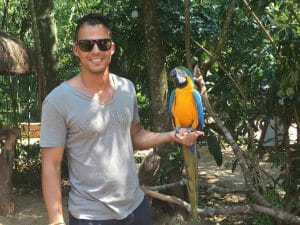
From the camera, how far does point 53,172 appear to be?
1.71 meters

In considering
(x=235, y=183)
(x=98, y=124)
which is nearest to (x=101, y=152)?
(x=98, y=124)

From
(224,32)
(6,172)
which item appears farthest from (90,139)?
(6,172)

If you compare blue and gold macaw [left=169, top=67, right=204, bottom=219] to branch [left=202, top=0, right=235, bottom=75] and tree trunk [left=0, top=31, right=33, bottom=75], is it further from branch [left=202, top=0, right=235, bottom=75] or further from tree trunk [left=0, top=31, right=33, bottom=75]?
tree trunk [left=0, top=31, right=33, bottom=75]

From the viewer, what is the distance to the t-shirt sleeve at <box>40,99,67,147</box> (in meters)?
1.67

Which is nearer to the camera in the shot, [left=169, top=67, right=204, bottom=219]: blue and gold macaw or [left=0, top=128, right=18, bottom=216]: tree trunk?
[left=169, top=67, right=204, bottom=219]: blue and gold macaw

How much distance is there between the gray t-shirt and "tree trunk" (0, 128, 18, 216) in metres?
2.98

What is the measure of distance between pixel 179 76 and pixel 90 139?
437 mm

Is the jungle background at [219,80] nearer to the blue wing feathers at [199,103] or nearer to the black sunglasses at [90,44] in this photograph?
the blue wing feathers at [199,103]

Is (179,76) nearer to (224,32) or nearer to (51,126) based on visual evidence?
(51,126)

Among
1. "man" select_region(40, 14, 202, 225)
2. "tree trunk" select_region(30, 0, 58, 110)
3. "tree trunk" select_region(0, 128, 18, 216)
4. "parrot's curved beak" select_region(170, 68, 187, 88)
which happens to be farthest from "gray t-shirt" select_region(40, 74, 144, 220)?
"tree trunk" select_region(30, 0, 58, 110)

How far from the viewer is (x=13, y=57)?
429cm

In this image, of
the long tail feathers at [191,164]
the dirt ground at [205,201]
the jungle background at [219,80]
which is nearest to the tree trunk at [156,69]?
the jungle background at [219,80]

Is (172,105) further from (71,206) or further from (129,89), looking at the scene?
(71,206)

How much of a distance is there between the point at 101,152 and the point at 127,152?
133mm
